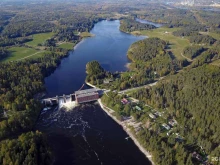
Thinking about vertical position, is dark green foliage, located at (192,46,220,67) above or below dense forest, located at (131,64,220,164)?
above

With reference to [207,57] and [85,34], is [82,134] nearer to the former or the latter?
[207,57]

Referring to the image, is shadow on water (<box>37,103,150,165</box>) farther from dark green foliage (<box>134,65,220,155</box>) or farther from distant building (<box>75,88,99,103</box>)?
dark green foliage (<box>134,65,220,155</box>)

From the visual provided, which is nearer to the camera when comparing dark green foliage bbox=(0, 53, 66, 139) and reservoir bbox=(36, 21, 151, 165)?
reservoir bbox=(36, 21, 151, 165)

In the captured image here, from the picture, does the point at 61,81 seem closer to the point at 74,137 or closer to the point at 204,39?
the point at 74,137

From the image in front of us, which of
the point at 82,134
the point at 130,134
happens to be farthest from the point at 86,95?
the point at 130,134

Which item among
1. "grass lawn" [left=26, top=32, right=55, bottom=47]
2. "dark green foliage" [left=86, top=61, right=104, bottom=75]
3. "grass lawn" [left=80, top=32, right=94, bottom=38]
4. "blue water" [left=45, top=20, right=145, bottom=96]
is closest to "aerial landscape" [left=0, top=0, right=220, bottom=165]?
"dark green foliage" [left=86, top=61, right=104, bottom=75]

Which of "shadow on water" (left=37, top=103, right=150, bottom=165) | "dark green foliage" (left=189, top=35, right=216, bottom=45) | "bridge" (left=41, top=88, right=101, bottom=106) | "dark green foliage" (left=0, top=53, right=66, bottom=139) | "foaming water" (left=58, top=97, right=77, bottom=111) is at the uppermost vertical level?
"dark green foliage" (left=189, top=35, right=216, bottom=45)

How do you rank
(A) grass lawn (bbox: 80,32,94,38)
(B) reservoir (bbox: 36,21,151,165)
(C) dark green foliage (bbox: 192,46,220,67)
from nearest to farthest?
(B) reservoir (bbox: 36,21,151,165) → (C) dark green foliage (bbox: 192,46,220,67) → (A) grass lawn (bbox: 80,32,94,38)
